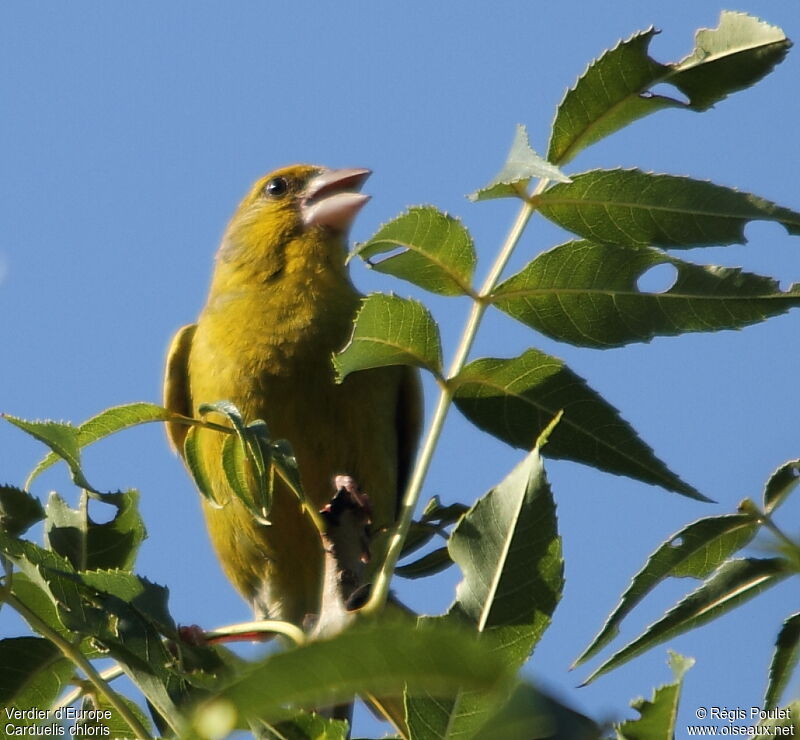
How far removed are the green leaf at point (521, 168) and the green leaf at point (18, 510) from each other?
3.28 ft

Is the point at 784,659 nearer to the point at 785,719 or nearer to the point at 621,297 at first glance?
the point at 785,719

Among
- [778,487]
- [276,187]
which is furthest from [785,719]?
[276,187]

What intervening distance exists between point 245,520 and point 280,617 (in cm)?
42

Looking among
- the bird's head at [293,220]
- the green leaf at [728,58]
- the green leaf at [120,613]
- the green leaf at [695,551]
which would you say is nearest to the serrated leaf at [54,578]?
the green leaf at [120,613]

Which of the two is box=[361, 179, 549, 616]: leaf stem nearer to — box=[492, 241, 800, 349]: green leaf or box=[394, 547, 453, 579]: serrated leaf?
box=[492, 241, 800, 349]: green leaf

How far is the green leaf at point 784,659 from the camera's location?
2090mm

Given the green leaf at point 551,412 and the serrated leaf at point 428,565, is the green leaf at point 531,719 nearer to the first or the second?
the green leaf at point 551,412

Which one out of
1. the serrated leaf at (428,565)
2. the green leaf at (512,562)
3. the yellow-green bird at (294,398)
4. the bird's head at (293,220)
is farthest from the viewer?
the bird's head at (293,220)

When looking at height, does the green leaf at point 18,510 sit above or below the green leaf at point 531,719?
above

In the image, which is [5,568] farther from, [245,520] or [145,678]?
[245,520]

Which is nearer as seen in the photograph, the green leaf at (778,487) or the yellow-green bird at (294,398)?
the green leaf at (778,487)

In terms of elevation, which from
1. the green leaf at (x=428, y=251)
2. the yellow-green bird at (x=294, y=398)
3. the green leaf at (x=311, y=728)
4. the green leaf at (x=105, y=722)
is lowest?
the green leaf at (x=311, y=728)

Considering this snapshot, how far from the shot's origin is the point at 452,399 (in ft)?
8.09

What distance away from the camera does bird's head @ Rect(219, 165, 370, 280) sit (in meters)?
5.11
